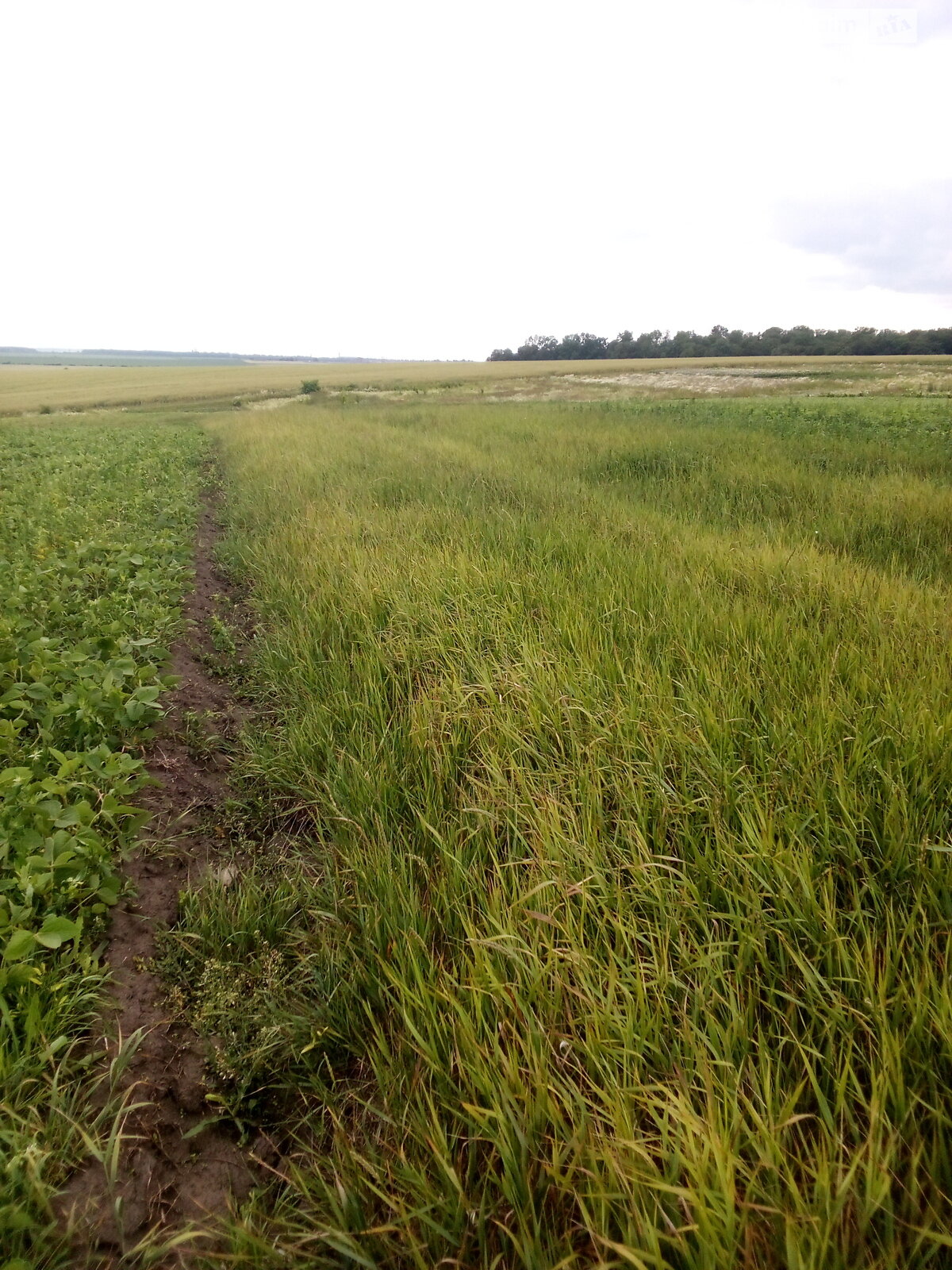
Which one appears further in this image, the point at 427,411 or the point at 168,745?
the point at 427,411

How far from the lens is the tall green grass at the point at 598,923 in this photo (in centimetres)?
106

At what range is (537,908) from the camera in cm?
163

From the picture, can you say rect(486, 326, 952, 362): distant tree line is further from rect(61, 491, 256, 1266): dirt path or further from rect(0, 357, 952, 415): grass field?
rect(61, 491, 256, 1266): dirt path

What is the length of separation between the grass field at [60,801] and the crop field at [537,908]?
18 mm

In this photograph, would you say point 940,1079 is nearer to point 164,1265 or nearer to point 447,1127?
point 447,1127

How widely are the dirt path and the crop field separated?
6 centimetres

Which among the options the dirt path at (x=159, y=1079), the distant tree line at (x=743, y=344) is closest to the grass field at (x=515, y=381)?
the distant tree line at (x=743, y=344)

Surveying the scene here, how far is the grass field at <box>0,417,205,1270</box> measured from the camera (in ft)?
4.30

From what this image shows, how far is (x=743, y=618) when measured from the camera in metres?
3.08

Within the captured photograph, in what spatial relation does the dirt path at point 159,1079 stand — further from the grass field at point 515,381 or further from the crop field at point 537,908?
the grass field at point 515,381

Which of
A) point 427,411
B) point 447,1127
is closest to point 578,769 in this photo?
point 447,1127

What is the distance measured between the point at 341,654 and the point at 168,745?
101 centimetres

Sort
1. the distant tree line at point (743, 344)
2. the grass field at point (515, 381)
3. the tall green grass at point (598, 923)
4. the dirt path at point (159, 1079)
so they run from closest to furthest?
1. the tall green grass at point (598, 923)
2. the dirt path at point (159, 1079)
3. the grass field at point (515, 381)
4. the distant tree line at point (743, 344)

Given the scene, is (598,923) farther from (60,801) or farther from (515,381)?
(515,381)
